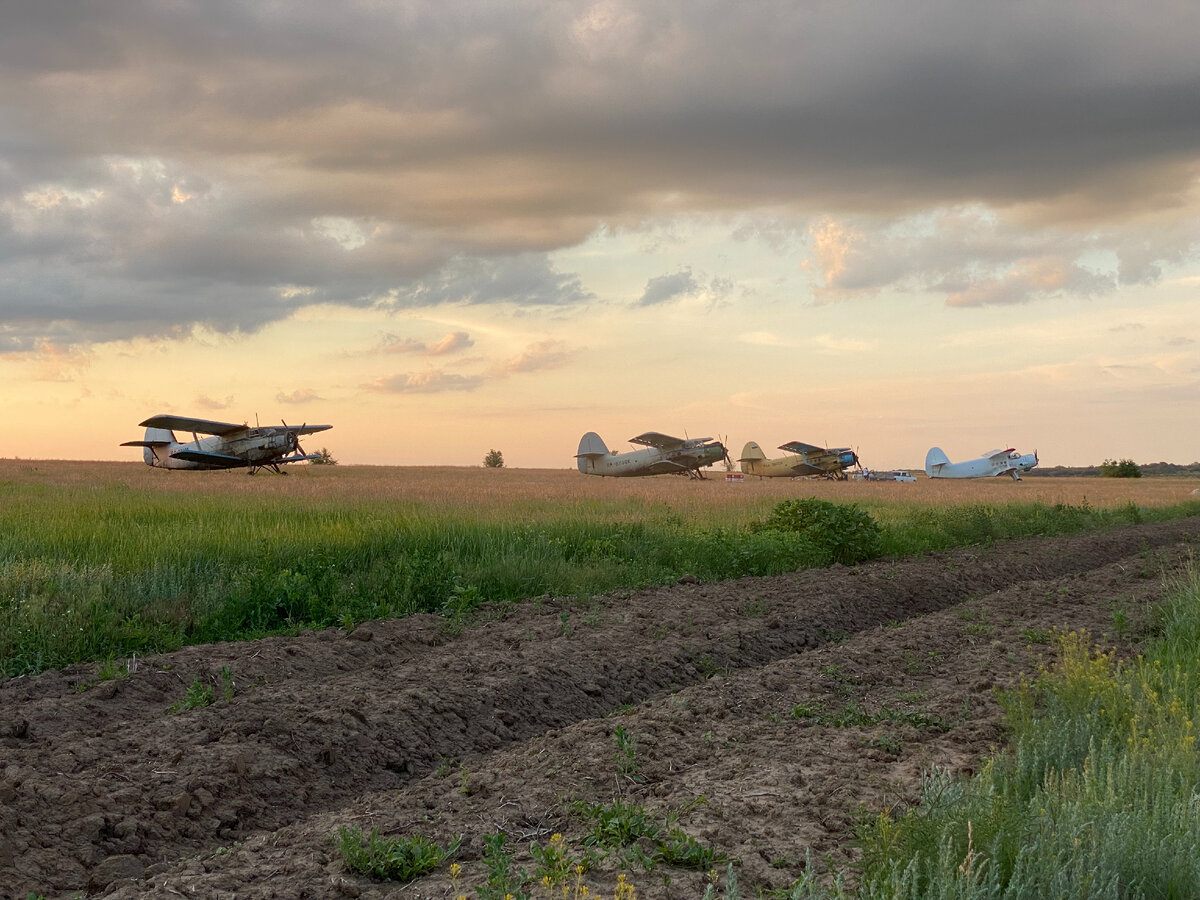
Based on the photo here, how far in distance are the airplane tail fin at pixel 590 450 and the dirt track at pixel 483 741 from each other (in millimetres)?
43441

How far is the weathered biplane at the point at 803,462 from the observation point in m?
60.1

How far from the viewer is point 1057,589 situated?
11.6 meters

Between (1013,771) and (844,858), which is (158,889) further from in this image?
(1013,771)

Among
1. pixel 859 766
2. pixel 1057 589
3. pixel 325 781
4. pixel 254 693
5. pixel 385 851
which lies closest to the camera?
pixel 385 851

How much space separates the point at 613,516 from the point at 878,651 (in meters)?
9.15

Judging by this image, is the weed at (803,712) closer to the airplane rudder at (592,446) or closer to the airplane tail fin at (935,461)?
the airplane rudder at (592,446)

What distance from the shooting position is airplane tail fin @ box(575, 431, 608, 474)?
53.4m

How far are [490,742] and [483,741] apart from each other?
0.05 meters

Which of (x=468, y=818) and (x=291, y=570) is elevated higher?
(x=291, y=570)

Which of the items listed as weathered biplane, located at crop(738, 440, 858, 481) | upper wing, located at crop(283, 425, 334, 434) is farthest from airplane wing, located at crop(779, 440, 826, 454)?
upper wing, located at crop(283, 425, 334, 434)

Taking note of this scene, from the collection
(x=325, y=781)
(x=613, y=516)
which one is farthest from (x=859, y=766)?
(x=613, y=516)

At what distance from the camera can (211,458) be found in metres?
43.3

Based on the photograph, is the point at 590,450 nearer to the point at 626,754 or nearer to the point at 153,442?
the point at 153,442

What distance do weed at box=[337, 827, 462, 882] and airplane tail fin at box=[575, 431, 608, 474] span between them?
161 feet
